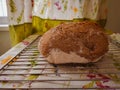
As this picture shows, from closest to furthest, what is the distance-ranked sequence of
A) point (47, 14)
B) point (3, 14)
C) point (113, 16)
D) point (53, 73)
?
1. point (53, 73)
2. point (47, 14)
3. point (113, 16)
4. point (3, 14)

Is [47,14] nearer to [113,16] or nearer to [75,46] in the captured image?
[113,16]

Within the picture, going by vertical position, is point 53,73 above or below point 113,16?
below

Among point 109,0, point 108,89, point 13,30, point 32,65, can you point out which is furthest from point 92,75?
point 109,0

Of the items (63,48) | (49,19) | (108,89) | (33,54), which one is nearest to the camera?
(108,89)

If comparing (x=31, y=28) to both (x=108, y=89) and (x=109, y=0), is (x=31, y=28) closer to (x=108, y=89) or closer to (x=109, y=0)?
(x=109, y=0)

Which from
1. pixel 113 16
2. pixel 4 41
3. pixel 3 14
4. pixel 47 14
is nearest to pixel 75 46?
pixel 47 14

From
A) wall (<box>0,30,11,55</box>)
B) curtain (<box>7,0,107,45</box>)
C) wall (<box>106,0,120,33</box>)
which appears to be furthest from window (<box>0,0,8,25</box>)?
wall (<box>106,0,120,33</box>)
